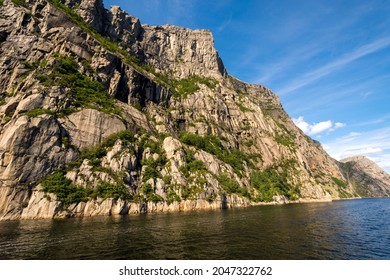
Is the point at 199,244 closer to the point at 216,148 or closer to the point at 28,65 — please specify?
the point at 28,65

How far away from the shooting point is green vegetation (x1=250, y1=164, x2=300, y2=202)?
136 m

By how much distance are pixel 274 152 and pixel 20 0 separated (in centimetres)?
17124

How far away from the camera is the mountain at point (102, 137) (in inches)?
2717

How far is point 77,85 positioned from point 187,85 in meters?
94.7

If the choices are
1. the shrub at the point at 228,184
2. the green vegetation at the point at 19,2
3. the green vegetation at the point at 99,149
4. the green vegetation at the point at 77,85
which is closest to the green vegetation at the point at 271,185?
the shrub at the point at 228,184

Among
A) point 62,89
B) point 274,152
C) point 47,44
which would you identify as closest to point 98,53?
point 47,44

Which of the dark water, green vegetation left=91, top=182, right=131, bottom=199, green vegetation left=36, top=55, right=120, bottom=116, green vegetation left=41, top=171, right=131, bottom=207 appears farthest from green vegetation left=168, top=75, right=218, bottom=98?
the dark water

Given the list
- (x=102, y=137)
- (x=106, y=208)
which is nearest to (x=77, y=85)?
(x=102, y=137)

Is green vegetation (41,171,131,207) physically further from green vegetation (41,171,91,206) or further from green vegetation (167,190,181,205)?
green vegetation (167,190,181,205)

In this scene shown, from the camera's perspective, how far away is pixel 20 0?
4572 inches

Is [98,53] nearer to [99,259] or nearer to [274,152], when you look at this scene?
[99,259]

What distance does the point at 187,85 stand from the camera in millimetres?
183125

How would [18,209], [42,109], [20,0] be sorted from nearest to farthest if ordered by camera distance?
[18,209] < [42,109] < [20,0]

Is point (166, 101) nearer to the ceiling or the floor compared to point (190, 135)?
nearer to the ceiling
